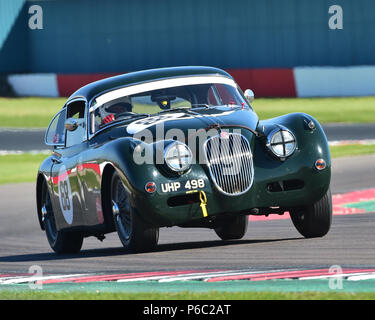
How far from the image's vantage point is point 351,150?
21.4m

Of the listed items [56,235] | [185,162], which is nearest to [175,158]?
[185,162]

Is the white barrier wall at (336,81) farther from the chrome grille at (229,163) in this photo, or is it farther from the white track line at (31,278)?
the white track line at (31,278)

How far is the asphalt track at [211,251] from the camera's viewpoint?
7.41 meters

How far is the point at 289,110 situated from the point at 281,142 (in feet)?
72.3

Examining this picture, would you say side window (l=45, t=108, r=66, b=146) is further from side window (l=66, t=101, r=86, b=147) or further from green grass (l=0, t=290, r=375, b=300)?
green grass (l=0, t=290, r=375, b=300)

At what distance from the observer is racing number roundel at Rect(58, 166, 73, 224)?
32.3 feet

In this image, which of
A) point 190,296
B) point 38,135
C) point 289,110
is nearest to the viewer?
point 190,296

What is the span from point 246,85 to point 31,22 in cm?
1026

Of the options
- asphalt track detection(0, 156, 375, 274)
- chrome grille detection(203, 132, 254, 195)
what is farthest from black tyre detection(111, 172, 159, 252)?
chrome grille detection(203, 132, 254, 195)

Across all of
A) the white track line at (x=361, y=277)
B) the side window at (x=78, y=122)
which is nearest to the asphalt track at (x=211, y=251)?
the white track line at (x=361, y=277)

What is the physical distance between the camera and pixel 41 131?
27969 mm

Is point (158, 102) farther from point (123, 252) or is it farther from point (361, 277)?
point (361, 277)
